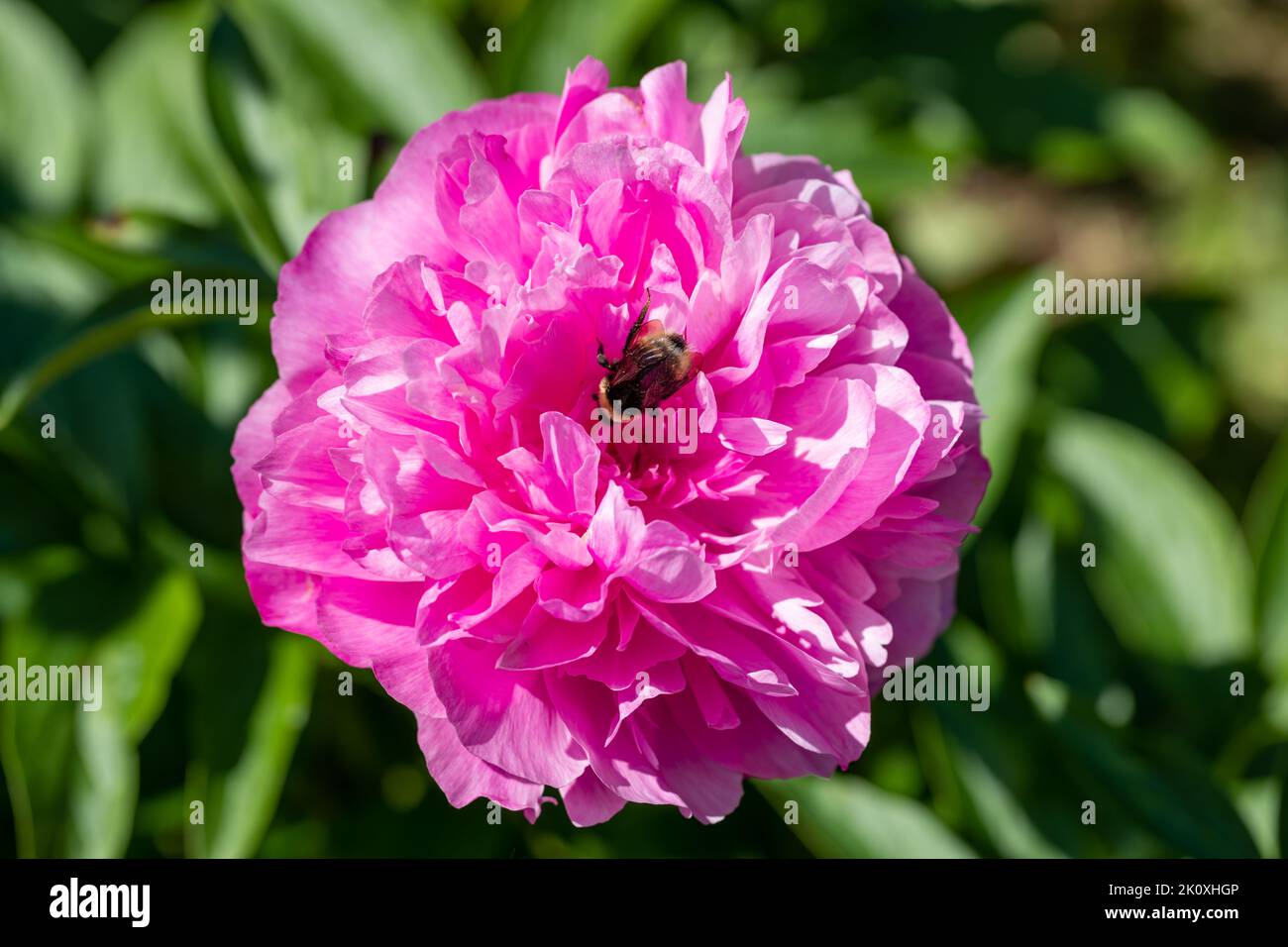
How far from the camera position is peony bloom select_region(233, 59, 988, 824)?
0.98 meters

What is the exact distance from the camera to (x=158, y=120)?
171 centimetres

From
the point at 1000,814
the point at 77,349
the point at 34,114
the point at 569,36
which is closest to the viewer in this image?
the point at 77,349

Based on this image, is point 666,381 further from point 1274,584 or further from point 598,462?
point 1274,584

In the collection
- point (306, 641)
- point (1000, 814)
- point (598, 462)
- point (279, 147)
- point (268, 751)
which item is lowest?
point (1000, 814)

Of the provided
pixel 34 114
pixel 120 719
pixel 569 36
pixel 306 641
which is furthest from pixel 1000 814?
pixel 34 114

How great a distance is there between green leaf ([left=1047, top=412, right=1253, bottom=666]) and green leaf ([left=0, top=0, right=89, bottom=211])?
61.3 inches

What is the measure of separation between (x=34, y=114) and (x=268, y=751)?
3.49 ft

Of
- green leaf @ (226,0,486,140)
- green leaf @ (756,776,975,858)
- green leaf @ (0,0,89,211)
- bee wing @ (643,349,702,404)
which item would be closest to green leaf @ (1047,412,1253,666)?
green leaf @ (756,776,975,858)

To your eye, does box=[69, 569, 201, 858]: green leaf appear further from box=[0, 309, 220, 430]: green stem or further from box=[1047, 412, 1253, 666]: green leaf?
box=[1047, 412, 1253, 666]: green leaf

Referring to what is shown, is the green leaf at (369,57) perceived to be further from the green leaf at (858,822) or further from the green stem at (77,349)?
the green leaf at (858,822)

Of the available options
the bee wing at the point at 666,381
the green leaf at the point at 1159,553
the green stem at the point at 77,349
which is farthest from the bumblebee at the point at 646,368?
the green leaf at the point at 1159,553

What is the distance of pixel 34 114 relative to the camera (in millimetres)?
1688
